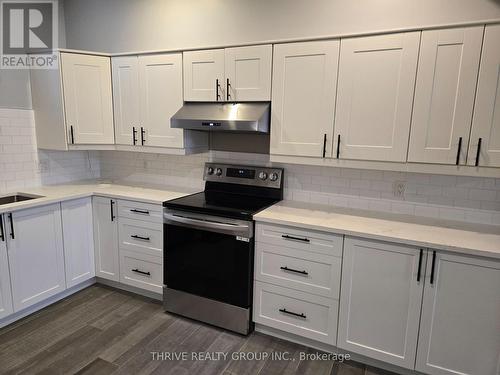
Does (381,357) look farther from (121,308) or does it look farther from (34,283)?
(34,283)

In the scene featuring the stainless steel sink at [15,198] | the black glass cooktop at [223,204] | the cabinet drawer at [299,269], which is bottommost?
the cabinet drawer at [299,269]

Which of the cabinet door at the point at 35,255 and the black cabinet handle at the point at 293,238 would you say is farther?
the cabinet door at the point at 35,255

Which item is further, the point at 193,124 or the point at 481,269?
the point at 193,124

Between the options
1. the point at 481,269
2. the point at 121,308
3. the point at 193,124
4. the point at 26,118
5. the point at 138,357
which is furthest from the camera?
the point at 26,118

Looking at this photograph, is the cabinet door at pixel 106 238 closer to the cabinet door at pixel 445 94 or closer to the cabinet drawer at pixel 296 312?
the cabinet drawer at pixel 296 312

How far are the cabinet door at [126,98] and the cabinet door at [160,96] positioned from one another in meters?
0.07

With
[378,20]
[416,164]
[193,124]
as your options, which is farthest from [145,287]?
[378,20]

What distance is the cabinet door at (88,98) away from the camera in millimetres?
2955

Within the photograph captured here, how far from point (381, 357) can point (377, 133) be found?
4.77 feet

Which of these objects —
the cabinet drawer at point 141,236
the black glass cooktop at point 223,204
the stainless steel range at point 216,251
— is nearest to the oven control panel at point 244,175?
the stainless steel range at point 216,251

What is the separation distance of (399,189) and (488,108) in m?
0.79

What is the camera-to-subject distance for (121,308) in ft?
9.37

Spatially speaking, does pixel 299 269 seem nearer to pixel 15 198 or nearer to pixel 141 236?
pixel 141 236

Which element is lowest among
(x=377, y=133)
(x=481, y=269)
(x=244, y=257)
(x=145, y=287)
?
(x=145, y=287)
